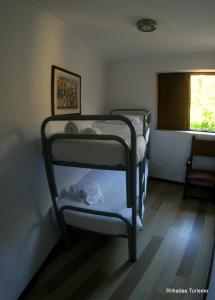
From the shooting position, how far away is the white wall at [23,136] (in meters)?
1.46

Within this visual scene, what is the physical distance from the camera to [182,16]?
1.87 m

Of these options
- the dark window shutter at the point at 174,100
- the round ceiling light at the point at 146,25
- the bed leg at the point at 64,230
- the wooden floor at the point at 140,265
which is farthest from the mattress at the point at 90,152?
the dark window shutter at the point at 174,100

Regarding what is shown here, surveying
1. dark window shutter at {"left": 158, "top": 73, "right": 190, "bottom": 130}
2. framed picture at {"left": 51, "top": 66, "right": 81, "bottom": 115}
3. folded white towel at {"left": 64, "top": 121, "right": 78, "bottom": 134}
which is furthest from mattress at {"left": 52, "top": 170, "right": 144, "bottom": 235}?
dark window shutter at {"left": 158, "top": 73, "right": 190, "bottom": 130}

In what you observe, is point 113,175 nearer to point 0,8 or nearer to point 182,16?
point 182,16

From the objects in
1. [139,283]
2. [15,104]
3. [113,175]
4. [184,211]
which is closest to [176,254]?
[139,283]

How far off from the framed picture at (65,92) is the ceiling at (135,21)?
1.57 ft

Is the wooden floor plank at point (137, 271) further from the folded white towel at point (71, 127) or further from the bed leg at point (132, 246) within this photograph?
the folded white towel at point (71, 127)

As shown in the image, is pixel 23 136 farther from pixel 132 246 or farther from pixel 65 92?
pixel 132 246

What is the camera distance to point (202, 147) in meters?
3.46

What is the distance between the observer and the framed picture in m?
2.07

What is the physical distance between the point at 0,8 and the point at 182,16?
→ 56.6 inches

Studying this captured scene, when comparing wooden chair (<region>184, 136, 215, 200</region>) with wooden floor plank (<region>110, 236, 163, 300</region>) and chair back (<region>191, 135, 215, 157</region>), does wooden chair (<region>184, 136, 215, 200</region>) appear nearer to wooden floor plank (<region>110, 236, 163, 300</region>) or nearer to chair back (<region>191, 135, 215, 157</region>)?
chair back (<region>191, 135, 215, 157</region>)

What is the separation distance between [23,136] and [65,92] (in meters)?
0.85

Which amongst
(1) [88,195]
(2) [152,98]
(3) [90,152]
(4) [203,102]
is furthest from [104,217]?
(4) [203,102]
